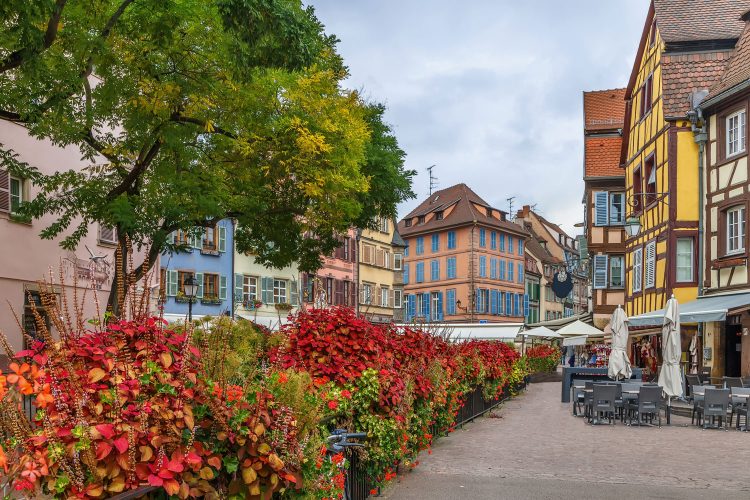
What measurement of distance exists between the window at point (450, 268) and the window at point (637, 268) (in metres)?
44.4

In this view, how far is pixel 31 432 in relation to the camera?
3805 mm

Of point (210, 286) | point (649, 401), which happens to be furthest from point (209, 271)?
point (649, 401)

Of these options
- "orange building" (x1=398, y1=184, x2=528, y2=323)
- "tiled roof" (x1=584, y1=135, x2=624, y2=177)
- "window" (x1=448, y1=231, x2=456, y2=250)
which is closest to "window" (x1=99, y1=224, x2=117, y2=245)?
"tiled roof" (x1=584, y1=135, x2=624, y2=177)

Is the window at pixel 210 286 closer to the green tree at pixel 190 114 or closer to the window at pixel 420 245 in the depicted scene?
the green tree at pixel 190 114

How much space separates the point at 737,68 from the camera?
82.9ft

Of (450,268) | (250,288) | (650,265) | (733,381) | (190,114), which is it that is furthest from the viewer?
(450,268)

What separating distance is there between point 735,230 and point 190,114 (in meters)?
15.9

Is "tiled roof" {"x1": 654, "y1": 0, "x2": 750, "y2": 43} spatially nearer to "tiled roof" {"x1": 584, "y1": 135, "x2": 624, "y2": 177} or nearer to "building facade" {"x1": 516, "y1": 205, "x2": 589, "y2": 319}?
"tiled roof" {"x1": 584, "y1": 135, "x2": 624, "y2": 177}

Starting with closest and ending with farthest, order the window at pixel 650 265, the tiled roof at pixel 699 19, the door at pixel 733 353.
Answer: the door at pixel 733 353, the tiled roof at pixel 699 19, the window at pixel 650 265

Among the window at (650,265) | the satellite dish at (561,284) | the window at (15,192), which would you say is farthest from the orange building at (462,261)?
the window at (15,192)

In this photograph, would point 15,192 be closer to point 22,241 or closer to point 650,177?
point 22,241

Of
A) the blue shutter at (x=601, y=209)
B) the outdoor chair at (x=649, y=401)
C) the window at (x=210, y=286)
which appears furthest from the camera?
the window at (x=210, y=286)

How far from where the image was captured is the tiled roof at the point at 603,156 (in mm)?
38050

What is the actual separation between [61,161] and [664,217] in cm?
1763
